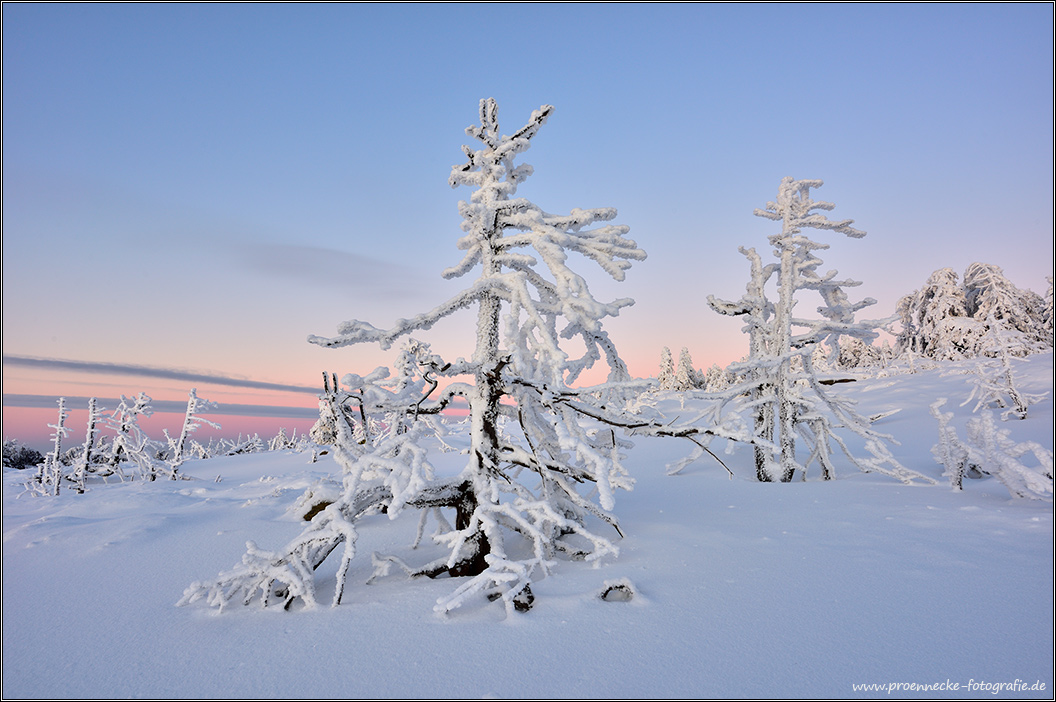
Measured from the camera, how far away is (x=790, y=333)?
35.2ft

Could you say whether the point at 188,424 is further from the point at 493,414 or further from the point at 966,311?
the point at 966,311

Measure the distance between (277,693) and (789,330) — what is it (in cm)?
1064

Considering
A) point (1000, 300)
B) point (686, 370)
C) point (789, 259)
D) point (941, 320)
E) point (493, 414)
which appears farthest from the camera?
point (686, 370)

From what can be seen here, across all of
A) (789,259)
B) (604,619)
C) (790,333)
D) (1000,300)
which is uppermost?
(1000,300)

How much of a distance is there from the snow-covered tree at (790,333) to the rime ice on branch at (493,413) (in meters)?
6.29

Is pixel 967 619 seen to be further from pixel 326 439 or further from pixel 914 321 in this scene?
pixel 914 321

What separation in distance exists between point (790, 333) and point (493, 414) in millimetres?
8334

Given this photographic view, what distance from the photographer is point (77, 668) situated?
10.2 feet

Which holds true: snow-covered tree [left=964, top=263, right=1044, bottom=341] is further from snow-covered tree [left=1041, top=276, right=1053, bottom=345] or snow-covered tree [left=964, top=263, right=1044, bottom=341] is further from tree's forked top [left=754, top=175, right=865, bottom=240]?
tree's forked top [left=754, top=175, right=865, bottom=240]

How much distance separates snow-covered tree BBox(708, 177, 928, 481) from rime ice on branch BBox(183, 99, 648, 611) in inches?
248

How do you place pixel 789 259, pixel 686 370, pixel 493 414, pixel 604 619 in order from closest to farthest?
pixel 604 619 < pixel 493 414 < pixel 789 259 < pixel 686 370

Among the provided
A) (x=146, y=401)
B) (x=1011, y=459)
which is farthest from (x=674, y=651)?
(x=146, y=401)

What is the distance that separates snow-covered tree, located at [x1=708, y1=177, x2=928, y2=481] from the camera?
33.6ft

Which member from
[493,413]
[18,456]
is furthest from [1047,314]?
A: [18,456]
